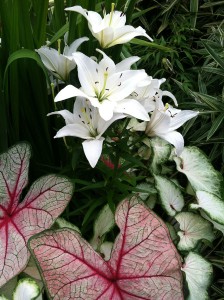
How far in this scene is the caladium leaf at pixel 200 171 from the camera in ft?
3.61

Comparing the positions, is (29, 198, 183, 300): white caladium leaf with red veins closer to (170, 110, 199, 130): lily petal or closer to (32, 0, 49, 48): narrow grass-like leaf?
(170, 110, 199, 130): lily petal

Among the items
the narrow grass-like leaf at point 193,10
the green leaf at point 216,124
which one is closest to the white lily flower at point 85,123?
the green leaf at point 216,124

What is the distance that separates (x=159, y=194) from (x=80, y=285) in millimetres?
301

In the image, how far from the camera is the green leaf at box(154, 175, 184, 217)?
100 centimetres

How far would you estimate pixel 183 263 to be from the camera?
93 cm

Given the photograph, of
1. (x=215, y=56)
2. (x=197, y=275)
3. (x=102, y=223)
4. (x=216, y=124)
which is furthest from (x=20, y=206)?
(x=215, y=56)

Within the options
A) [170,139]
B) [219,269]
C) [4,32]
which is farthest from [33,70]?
[219,269]

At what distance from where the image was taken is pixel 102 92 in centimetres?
87

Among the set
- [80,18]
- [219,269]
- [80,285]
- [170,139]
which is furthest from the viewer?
[219,269]

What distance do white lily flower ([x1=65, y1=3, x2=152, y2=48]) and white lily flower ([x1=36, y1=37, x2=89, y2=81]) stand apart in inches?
2.3

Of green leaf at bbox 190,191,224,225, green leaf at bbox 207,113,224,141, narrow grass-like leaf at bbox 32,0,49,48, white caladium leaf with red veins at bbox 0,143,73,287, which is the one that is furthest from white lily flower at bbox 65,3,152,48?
green leaf at bbox 207,113,224,141

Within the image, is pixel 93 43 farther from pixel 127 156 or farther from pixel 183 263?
pixel 183 263

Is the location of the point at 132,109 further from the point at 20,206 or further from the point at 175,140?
the point at 20,206

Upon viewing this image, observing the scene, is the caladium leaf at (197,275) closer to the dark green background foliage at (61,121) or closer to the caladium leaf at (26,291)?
the dark green background foliage at (61,121)
